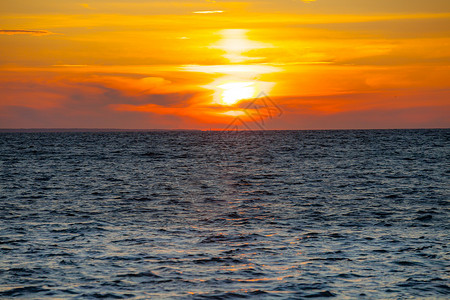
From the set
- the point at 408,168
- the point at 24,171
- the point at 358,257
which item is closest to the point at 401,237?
the point at 358,257

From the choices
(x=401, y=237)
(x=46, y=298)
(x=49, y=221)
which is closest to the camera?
(x=46, y=298)

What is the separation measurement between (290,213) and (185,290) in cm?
1493

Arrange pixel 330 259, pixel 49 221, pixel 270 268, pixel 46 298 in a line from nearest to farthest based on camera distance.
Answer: pixel 46 298 → pixel 270 268 → pixel 330 259 → pixel 49 221

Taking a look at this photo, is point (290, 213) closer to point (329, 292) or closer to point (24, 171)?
point (329, 292)

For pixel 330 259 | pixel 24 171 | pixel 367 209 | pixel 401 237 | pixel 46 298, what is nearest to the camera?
pixel 46 298

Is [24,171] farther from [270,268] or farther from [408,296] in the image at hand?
[408,296]

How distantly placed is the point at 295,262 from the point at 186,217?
11013 millimetres

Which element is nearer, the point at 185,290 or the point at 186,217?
the point at 185,290

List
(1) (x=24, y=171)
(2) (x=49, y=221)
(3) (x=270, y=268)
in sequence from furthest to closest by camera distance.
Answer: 1. (1) (x=24, y=171)
2. (2) (x=49, y=221)
3. (3) (x=270, y=268)

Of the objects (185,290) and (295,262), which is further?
(295,262)

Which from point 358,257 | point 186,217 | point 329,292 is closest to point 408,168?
point 186,217

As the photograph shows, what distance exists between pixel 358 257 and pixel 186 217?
11485 millimetres

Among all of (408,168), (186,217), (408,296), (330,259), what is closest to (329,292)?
(408,296)

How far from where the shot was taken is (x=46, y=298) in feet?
46.9
